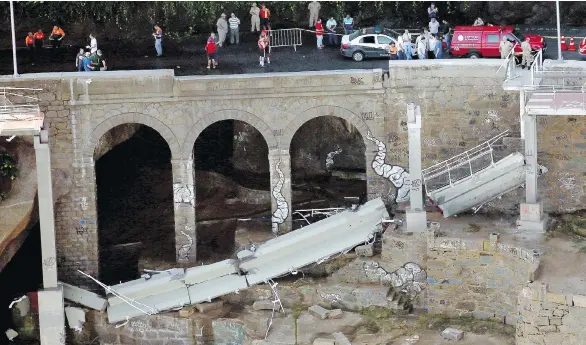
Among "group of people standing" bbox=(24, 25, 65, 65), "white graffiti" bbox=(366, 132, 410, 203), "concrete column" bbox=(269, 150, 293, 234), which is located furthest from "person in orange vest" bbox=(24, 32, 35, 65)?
"white graffiti" bbox=(366, 132, 410, 203)

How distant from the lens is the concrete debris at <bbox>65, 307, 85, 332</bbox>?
79250 millimetres

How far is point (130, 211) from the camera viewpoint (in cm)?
8688

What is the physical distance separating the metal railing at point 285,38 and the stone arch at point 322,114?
7.60 metres

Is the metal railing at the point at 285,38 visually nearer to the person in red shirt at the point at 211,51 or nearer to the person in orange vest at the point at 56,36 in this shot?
the person in red shirt at the point at 211,51

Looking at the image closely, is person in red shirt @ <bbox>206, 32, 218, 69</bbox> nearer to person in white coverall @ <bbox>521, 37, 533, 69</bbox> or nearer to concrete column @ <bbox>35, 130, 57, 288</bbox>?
concrete column @ <bbox>35, 130, 57, 288</bbox>

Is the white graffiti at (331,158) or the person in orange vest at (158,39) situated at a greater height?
the person in orange vest at (158,39)

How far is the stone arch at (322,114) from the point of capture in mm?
82562

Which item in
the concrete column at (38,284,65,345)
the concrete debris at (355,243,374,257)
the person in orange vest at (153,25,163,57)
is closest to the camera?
the concrete column at (38,284,65,345)

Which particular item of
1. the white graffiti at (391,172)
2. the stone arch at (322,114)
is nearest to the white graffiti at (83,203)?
the stone arch at (322,114)

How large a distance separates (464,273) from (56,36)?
2431 cm

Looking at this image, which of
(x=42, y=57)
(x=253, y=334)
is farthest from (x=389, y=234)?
(x=42, y=57)

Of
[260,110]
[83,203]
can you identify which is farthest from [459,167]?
[83,203]

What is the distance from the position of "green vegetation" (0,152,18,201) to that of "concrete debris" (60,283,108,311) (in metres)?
4.86

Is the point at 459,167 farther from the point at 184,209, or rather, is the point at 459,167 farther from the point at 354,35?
the point at 184,209
